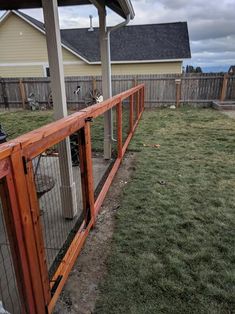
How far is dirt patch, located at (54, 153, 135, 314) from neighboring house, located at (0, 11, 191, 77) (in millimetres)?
12577

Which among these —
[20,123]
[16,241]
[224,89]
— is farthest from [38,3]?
[224,89]

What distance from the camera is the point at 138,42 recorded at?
14961mm

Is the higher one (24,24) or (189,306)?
(24,24)

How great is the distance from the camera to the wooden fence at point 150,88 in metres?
11.4

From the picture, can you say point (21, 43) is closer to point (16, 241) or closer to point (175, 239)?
point (175, 239)

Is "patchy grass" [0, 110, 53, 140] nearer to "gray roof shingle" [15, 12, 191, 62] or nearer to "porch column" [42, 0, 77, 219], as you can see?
"porch column" [42, 0, 77, 219]

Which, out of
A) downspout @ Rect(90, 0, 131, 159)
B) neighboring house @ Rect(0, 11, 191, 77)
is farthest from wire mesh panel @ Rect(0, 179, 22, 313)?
neighboring house @ Rect(0, 11, 191, 77)

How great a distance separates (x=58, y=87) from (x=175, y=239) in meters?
1.80

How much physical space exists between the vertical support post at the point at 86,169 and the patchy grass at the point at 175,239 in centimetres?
36

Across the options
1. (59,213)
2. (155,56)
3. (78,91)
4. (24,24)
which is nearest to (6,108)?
(78,91)

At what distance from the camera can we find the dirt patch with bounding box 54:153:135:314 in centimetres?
175

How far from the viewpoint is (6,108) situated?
39.7 ft

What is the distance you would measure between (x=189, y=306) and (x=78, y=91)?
11.3m

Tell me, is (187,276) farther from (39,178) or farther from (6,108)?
(6,108)
